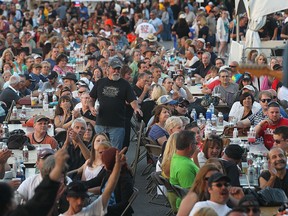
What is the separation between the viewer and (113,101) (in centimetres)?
1580

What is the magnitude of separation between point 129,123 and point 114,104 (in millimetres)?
1206

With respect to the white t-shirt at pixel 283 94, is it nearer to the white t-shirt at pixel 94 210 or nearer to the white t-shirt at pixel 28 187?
the white t-shirt at pixel 28 187

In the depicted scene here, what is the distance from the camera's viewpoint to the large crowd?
9.88m

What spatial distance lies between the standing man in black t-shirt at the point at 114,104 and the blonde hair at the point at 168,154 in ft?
10.8

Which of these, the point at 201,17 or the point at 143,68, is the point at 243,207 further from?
the point at 201,17

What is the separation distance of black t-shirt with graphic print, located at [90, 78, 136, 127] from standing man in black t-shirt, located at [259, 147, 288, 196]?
4121 mm

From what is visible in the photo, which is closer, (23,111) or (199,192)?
(199,192)

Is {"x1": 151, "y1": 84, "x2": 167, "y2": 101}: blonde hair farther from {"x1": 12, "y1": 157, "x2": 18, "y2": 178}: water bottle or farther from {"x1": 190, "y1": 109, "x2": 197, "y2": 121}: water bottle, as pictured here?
{"x1": 12, "y1": 157, "x2": 18, "y2": 178}: water bottle

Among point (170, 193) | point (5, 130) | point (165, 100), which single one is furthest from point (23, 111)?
point (170, 193)

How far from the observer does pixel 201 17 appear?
36.2m

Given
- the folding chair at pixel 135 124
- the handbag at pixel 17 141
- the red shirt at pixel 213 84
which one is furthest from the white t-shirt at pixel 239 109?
the handbag at pixel 17 141

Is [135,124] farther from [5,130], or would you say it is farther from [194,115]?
[5,130]

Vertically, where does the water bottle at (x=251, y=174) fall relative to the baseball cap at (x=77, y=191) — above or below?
below

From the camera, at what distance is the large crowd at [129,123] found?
32.4 feet
